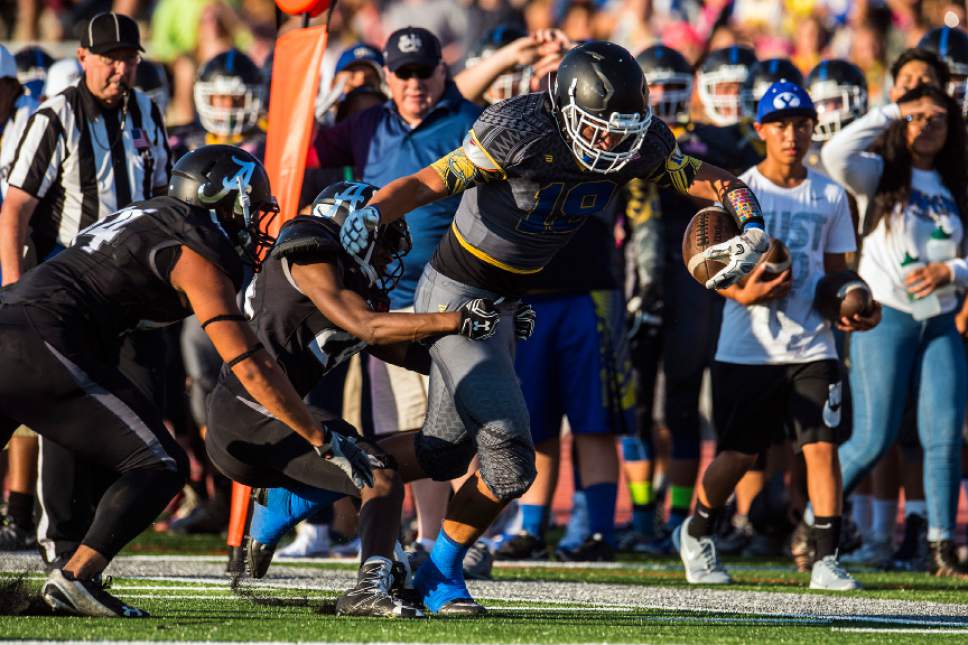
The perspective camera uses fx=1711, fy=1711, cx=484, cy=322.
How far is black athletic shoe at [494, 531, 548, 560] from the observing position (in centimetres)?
763

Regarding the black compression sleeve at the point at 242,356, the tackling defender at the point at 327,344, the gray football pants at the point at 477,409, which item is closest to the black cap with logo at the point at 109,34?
the tackling defender at the point at 327,344

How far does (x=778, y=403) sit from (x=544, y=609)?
1.81 metres

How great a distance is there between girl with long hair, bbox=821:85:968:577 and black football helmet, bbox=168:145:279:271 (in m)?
3.01

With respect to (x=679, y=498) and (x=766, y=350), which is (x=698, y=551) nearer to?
(x=766, y=350)

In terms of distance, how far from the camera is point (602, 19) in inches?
512

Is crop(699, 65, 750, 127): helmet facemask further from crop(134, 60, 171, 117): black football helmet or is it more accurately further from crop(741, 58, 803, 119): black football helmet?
crop(134, 60, 171, 117): black football helmet

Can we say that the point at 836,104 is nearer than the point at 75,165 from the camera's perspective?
No

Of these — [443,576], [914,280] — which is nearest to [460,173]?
[443,576]

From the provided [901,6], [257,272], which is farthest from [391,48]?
[901,6]

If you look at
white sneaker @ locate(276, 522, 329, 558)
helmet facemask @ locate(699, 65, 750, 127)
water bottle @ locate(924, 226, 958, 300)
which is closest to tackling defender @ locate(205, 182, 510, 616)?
white sneaker @ locate(276, 522, 329, 558)

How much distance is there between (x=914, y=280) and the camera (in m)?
7.26

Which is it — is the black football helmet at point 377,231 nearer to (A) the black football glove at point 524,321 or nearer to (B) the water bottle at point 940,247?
(A) the black football glove at point 524,321

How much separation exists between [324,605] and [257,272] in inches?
44.3

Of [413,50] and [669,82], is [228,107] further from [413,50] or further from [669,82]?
[669,82]
